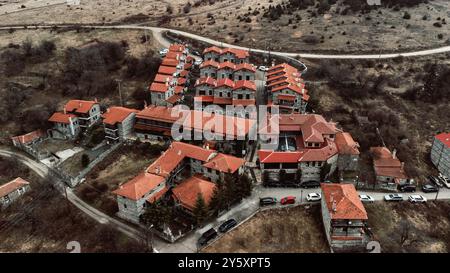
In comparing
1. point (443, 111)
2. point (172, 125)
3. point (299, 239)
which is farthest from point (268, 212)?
point (443, 111)

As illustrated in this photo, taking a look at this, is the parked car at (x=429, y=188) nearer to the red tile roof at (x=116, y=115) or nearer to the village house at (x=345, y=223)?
the village house at (x=345, y=223)

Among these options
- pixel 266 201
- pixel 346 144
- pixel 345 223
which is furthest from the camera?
pixel 346 144

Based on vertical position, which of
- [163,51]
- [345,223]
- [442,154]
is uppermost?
[163,51]

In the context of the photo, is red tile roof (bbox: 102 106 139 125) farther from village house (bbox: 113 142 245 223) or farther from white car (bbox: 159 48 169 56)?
white car (bbox: 159 48 169 56)

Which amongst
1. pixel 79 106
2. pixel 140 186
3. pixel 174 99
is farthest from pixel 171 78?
pixel 140 186

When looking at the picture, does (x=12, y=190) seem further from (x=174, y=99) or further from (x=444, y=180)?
(x=444, y=180)

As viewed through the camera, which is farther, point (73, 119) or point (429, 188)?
point (73, 119)

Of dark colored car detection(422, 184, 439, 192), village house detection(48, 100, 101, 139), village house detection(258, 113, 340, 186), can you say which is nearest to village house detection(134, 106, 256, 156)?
village house detection(258, 113, 340, 186)
